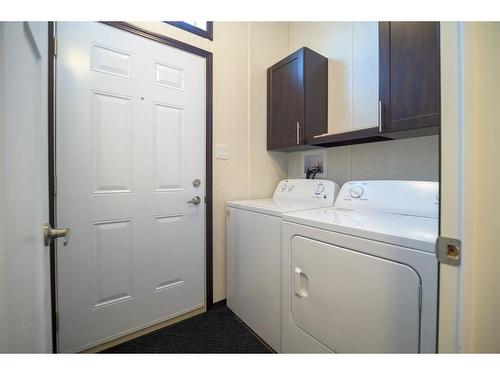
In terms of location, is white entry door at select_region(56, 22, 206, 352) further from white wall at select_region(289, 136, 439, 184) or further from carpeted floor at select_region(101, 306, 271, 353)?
white wall at select_region(289, 136, 439, 184)

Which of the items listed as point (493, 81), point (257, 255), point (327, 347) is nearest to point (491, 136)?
point (493, 81)

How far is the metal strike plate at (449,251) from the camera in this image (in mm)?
449

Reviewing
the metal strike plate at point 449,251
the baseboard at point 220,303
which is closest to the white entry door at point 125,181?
the baseboard at point 220,303

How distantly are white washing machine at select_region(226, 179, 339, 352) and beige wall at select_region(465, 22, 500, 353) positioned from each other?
825 mm

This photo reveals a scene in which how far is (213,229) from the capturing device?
176 centimetres

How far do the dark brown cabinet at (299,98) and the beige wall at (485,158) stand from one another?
4.09 feet

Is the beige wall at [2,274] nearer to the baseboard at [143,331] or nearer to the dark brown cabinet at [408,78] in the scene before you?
the baseboard at [143,331]

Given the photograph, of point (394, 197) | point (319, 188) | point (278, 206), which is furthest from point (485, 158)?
point (319, 188)

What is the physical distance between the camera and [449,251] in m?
0.46

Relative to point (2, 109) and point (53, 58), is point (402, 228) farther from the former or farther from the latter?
point (53, 58)

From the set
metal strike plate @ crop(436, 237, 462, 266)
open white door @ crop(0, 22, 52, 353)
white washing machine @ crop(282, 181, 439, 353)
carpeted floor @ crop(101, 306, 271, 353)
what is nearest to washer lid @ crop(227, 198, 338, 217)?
white washing machine @ crop(282, 181, 439, 353)

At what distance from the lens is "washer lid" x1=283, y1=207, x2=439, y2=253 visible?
2.39 ft

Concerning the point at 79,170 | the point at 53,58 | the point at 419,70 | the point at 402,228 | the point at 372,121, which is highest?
the point at 53,58
